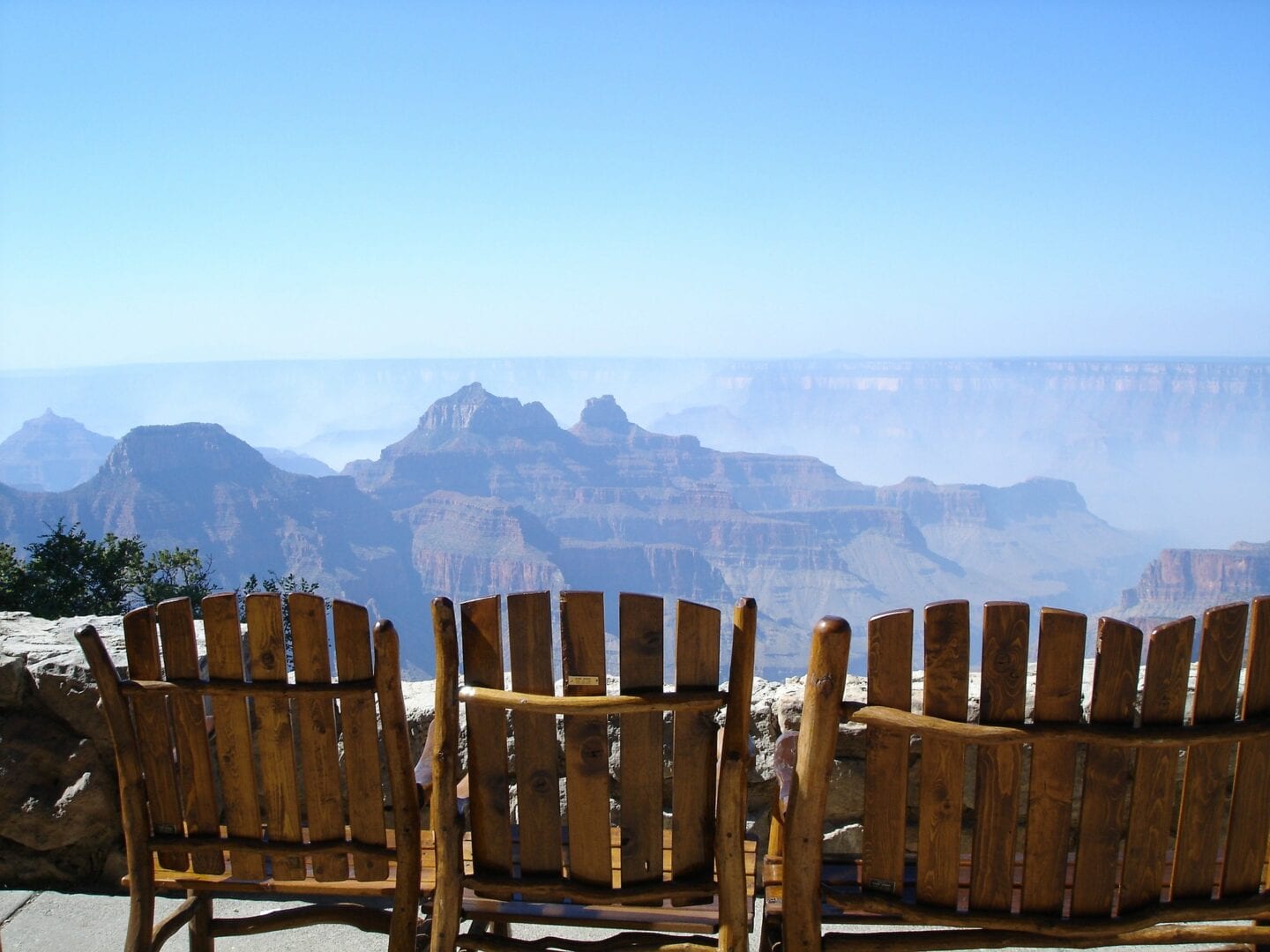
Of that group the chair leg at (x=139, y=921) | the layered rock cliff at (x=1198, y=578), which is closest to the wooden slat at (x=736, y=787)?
the chair leg at (x=139, y=921)

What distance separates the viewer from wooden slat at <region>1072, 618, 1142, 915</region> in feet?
5.57

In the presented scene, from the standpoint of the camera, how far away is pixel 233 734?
6.66ft

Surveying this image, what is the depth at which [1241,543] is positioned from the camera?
3885 inches

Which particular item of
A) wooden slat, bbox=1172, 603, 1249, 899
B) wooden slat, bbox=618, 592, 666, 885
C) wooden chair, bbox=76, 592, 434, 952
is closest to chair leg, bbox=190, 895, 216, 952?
wooden chair, bbox=76, 592, 434, 952

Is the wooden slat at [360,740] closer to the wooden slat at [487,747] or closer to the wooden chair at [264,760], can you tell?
the wooden chair at [264,760]

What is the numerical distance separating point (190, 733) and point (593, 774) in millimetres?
909

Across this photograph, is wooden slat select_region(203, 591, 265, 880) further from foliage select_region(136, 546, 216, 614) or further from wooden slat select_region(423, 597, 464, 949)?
foliage select_region(136, 546, 216, 614)

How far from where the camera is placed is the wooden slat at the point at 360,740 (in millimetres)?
1866

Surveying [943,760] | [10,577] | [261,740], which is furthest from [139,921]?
[10,577]

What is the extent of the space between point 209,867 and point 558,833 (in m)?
0.87

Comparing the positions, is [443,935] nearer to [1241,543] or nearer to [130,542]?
[130,542]

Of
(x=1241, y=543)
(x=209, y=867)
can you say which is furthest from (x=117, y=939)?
(x=1241, y=543)

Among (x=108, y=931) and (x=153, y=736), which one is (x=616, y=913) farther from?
(x=108, y=931)

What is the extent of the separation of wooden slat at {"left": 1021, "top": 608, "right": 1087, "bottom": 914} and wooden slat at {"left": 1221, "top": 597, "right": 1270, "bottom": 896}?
0.32 m
